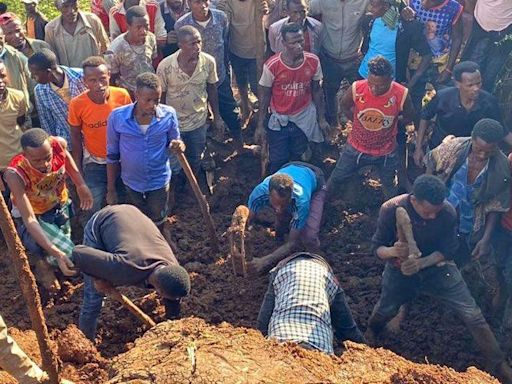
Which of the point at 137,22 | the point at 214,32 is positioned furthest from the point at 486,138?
the point at 137,22

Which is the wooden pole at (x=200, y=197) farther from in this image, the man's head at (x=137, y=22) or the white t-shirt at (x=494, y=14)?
the white t-shirt at (x=494, y=14)

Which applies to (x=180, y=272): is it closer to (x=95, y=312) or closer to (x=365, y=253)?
(x=95, y=312)

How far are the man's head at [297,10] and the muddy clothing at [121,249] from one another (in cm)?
343

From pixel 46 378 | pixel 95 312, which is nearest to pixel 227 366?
pixel 46 378

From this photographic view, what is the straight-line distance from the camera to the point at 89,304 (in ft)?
17.9

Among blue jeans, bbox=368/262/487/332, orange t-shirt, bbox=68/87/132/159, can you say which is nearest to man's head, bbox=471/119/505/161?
blue jeans, bbox=368/262/487/332

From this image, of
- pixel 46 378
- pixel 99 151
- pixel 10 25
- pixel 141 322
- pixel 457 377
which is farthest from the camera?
pixel 10 25

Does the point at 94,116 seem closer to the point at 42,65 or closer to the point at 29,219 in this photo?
the point at 42,65

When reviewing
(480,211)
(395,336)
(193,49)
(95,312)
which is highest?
(193,49)

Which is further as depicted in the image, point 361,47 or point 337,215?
point 361,47

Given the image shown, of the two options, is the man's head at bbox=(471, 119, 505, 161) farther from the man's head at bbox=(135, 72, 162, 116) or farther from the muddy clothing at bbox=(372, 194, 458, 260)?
the man's head at bbox=(135, 72, 162, 116)

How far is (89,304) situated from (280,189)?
1.96m

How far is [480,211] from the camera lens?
605 cm

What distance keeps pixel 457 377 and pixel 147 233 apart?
2530mm
